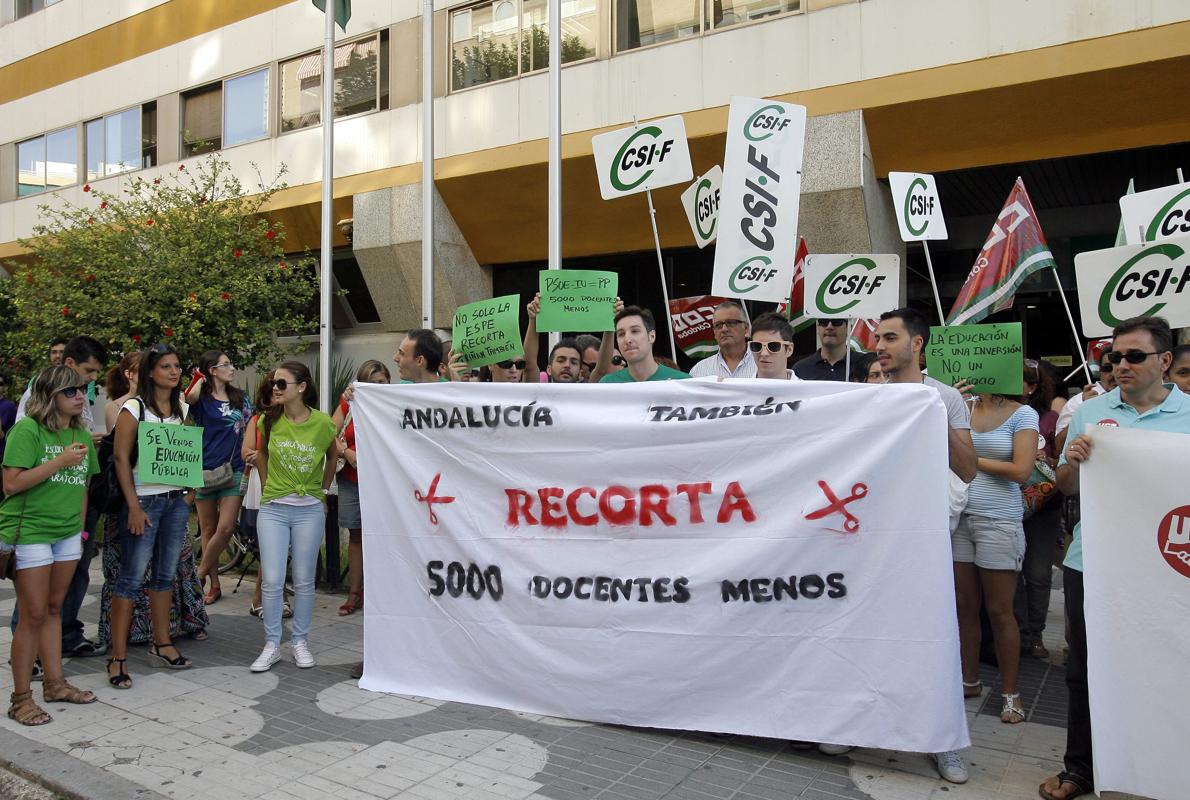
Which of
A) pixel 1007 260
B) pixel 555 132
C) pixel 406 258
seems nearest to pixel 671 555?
pixel 1007 260

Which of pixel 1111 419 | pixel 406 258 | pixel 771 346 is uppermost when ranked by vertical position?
pixel 406 258

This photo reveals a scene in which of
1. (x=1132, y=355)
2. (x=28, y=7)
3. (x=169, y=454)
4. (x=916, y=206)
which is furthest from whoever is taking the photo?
(x=28, y=7)

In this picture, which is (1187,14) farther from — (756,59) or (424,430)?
(424,430)

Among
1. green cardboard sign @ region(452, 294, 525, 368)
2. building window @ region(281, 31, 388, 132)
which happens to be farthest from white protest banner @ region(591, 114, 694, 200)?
building window @ region(281, 31, 388, 132)

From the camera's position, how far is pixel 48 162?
2141cm

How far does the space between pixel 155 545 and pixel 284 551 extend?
813 millimetres

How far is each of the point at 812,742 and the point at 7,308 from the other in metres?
20.6

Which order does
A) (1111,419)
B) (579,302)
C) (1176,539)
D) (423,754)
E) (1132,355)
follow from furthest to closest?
(579,302) → (423,754) → (1111,419) → (1132,355) → (1176,539)

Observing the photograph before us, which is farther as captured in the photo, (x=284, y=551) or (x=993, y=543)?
(x=284, y=551)

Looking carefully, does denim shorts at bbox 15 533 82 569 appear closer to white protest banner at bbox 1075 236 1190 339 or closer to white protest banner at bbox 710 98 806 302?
white protest banner at bbox 710 98 806 302

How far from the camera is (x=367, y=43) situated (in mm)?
16109

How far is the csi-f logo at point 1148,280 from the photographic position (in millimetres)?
5219

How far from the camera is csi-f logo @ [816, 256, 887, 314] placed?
6.70 meters

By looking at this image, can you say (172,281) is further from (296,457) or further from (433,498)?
(433,498)
